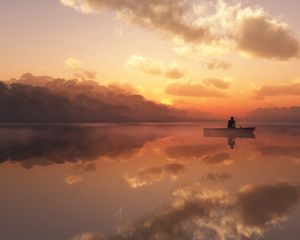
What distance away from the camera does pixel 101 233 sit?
47.3 feet

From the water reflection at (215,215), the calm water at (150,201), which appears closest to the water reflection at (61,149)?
the calm water at (150,201)

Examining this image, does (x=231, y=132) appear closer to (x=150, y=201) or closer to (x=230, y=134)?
(x=230, y=134)

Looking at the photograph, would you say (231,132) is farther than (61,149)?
Yes

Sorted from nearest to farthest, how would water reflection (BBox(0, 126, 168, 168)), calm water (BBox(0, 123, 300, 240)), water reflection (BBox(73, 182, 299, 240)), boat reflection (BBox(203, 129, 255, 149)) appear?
1. water reflection (BBox(73, 182, 299, 240))
2. calm water (BBox(0, 123, 300, 240))
3. water reflection (BBox(0, 126, 168, 168))
4. boat reflection (BBox(203, 129, 255, 149))

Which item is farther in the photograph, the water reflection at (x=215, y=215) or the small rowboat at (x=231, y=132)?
the small rowboat at (x=231, y=132)

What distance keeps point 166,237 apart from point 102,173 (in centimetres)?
1700

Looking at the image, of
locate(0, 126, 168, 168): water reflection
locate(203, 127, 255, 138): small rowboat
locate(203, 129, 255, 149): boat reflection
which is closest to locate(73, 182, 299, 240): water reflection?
locate(0, 126, 168, 168): water reflection

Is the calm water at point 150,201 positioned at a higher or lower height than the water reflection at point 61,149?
higher

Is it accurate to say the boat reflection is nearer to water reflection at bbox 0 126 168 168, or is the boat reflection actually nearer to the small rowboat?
the small rowboat

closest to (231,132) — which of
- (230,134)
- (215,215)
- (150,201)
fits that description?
(230,134)

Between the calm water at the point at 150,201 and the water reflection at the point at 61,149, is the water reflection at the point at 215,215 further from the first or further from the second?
the water reflection at the point at 61,149

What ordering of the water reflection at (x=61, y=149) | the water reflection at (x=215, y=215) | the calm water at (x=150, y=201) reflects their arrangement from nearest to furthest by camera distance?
the water reflection at (x=215, y=215)
the calm water at (x=150, y=201)
the water reflection at (x=61, y=149)

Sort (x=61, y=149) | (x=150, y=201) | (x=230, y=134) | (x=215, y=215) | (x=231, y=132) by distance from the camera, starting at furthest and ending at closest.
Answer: (x=230, y=134) → (x=231, y=132) → (x=61, y=149) → (x=150, y=201) → (x=215, y=215)

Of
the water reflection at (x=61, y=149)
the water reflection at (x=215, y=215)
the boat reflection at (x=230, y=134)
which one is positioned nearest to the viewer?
the water reflection at (x=215, y=215)
